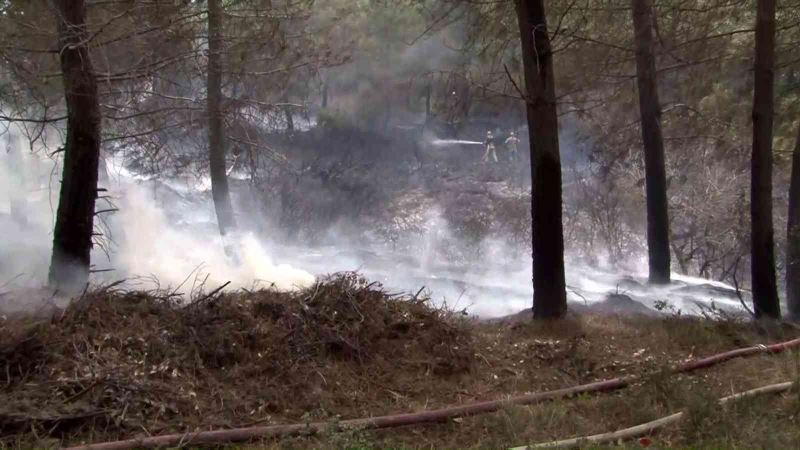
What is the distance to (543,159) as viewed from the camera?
8516mm

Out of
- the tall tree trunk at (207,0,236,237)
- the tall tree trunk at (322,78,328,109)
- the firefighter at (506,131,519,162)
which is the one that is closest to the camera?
the tall tree trunk at (207,0,236,237)

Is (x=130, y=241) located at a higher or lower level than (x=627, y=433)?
higher

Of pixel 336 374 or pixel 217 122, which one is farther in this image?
pixel 217 122

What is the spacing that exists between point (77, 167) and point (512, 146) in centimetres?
1596

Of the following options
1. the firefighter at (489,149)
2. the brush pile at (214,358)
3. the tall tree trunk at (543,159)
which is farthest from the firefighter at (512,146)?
the brush pile at (214,358)

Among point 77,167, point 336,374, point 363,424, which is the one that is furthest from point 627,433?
point 77,167

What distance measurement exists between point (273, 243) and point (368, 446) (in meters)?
14.8

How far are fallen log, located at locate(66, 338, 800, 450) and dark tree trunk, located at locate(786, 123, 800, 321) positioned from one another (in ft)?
20.6

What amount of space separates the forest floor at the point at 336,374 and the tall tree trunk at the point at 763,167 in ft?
8.78

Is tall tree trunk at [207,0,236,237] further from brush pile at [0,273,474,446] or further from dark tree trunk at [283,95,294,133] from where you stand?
brush pile at [0,273,474,446]

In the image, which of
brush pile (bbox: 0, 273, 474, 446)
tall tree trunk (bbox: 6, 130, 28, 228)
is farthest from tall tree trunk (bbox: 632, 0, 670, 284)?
tall tree trunk (bbox: 6, 130, 28, 228)

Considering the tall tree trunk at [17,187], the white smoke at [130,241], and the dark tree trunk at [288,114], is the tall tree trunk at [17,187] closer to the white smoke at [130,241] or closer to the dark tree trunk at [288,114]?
the white smoke at [130,241]

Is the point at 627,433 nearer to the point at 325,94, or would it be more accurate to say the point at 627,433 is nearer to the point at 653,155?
the point at 653,155

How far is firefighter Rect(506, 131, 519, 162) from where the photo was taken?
22.1m
